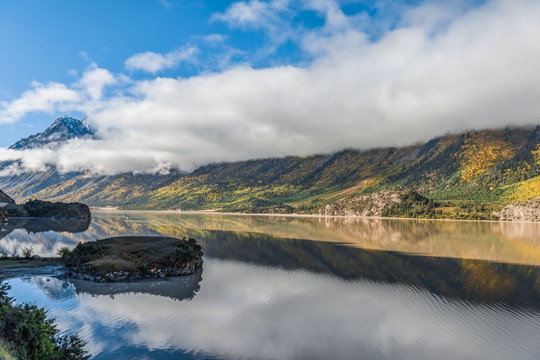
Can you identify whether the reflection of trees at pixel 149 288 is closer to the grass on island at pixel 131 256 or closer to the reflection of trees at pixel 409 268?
the grass on island at pixel 131 256

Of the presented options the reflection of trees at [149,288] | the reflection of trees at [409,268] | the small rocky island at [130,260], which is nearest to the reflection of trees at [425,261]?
the reflection of trees at [409,268]

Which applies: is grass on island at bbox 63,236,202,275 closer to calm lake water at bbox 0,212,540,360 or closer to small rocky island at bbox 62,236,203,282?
small rocky island at bbox 62,236,203,282

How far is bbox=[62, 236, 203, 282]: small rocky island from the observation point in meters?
55.2

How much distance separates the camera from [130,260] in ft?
198

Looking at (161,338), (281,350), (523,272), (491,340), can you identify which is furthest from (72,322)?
(523,272)

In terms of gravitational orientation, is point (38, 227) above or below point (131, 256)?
below

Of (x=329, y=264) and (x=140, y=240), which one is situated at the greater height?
(x=140, y=240)

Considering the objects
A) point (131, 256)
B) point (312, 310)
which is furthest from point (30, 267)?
point (312, 310)

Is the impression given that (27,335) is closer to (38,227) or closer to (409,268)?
(409,268)

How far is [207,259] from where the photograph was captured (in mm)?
77750

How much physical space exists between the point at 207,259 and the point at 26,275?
35.3m

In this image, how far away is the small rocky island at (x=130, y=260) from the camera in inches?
2174

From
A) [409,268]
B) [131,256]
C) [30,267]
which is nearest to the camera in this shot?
[131,256]

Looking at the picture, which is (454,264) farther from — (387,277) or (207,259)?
(207,259)
